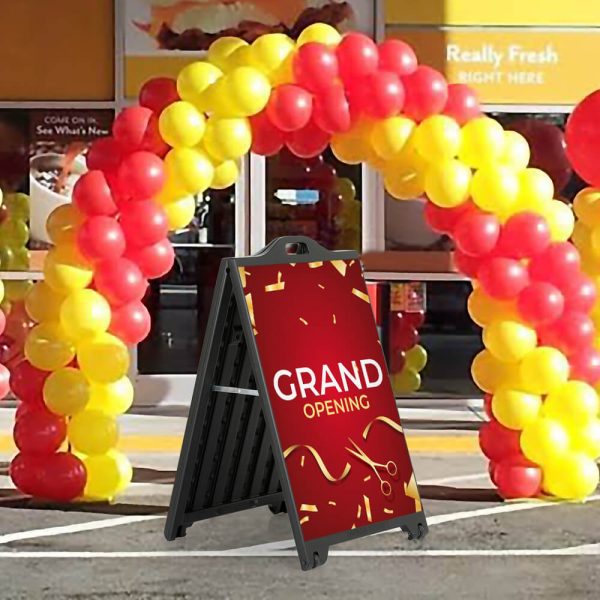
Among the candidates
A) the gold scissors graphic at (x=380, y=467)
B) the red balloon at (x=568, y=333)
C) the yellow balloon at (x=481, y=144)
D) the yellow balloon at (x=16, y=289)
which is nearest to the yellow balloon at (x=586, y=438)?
the red balloon at (x=568, y=333)

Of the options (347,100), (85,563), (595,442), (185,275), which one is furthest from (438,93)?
(185,275)

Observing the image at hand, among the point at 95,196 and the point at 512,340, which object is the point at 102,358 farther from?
the point at 512,340

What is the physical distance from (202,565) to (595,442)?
1.96m

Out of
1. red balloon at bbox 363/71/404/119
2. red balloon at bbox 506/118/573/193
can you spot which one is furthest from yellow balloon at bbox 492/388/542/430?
red balloon at bbox 506/118/573/193

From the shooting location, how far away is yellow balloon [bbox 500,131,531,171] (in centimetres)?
539

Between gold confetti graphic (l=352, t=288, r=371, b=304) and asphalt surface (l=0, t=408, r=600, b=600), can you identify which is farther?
gold confetti graphic (l=352, t=288, r=371, b=304)

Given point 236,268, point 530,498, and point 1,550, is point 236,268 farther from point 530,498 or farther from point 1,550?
point 530,498

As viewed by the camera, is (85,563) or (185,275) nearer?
(85,563)

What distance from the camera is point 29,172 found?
8.63m

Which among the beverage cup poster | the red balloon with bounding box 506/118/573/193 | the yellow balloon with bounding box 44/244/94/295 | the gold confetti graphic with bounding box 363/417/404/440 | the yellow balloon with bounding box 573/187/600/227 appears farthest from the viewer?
the red balloon with bounding box 506/118/573/193

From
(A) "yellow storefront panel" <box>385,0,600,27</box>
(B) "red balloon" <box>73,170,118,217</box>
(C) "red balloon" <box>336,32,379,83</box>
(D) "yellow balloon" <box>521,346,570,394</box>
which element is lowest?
(D) "yellow balloon" <box>521,346,570,394</box>

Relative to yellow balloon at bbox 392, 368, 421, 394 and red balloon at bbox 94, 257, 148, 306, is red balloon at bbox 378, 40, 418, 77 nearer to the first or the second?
red balloon at bbox 94, 257, 148, 306

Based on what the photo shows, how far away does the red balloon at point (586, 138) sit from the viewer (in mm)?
5516

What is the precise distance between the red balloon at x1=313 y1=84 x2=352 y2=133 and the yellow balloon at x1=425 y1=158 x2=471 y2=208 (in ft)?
1.44
